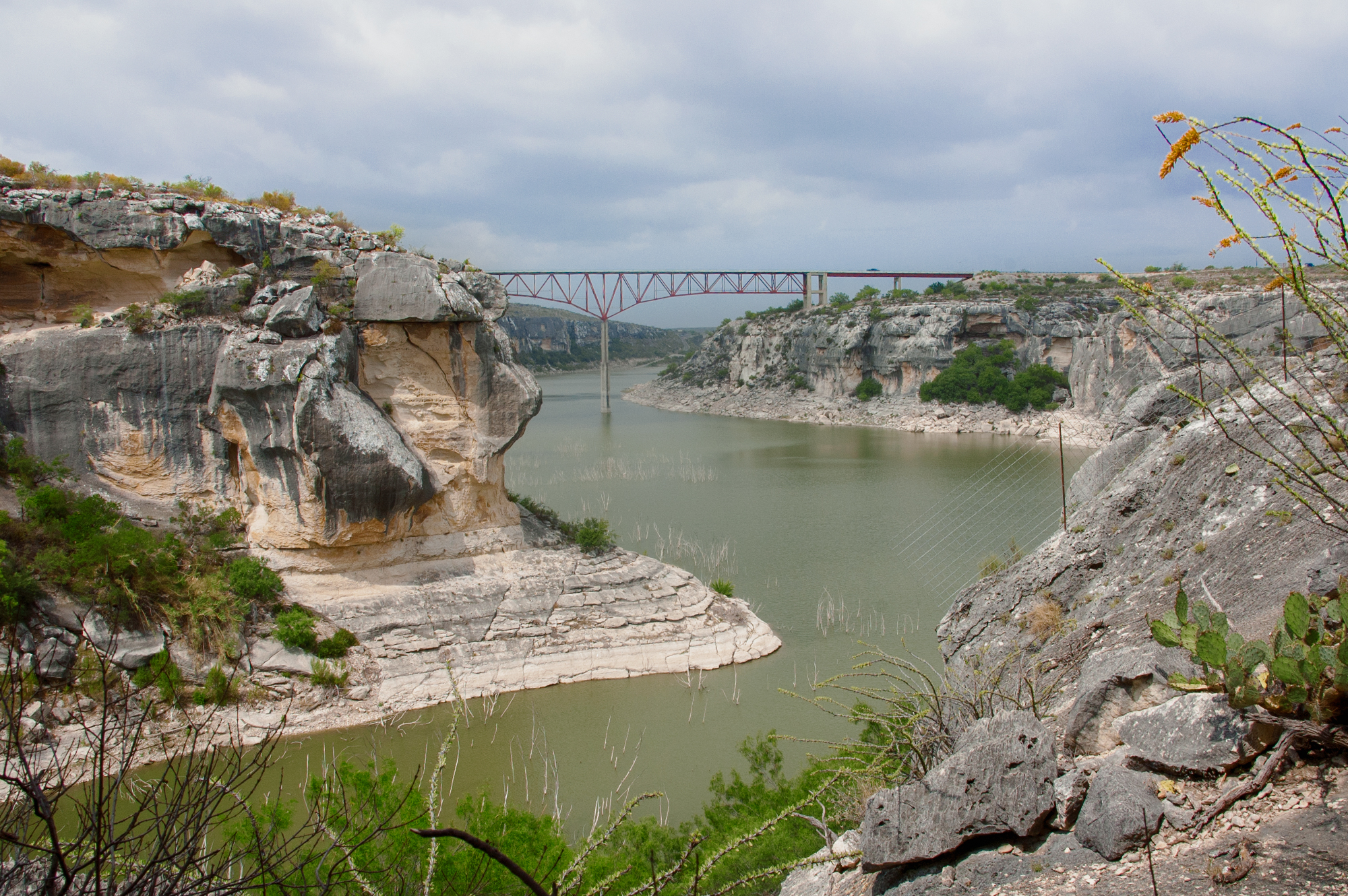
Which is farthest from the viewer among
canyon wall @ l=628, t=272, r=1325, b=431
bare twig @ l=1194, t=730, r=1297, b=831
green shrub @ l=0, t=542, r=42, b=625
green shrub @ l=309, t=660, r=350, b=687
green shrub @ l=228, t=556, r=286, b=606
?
canyon wall @ l=628, t=272, r=1325, b=431

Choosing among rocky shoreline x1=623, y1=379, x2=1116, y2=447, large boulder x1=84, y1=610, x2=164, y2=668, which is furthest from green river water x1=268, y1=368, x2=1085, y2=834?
rocky shoreline x1=623, y1=379, x2=1116, y2=447

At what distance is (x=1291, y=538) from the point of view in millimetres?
5277

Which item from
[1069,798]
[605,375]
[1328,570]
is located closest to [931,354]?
[605,375]

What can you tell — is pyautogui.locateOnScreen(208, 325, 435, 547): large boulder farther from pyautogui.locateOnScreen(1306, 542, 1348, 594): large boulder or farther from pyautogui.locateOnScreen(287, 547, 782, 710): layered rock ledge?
pyautogui.locateOnScreen(1306, 542, 1348, 594): large boulder

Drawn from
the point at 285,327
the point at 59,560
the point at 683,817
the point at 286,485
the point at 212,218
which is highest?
the point at 212,218

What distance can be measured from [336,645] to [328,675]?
0.53 meters

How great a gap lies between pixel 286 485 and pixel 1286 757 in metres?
12.8

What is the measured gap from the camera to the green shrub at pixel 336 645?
A: 1229 centimetres

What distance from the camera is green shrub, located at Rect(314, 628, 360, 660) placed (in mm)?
12289

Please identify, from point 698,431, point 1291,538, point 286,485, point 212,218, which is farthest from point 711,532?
point 698,431

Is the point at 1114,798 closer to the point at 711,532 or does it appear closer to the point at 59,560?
the point at 59,560

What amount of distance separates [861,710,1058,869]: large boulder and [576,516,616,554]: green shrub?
11.0m

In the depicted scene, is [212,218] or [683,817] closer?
[683,817]

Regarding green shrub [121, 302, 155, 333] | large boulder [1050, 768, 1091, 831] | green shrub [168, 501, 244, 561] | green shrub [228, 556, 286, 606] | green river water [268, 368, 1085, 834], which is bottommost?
green river water [268, 368, 1085, 834]
